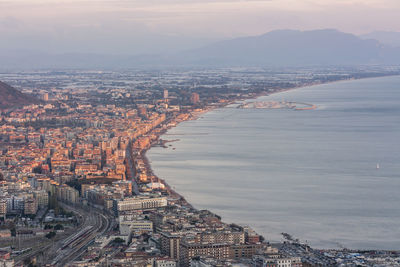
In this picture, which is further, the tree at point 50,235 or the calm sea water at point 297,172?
the calm sea water at point 297,172

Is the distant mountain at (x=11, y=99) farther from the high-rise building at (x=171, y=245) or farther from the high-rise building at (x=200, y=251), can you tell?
the high-rise building at (x=200, y=251)

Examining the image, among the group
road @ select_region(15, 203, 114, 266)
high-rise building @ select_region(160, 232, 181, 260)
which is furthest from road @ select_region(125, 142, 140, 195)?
high-rise building @ select_region(160, 232, 181, 260)

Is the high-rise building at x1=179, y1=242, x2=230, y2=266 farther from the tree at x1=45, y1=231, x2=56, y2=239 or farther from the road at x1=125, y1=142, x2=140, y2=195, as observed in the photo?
the road at x1=125, y1=142, x2=140, y2=195

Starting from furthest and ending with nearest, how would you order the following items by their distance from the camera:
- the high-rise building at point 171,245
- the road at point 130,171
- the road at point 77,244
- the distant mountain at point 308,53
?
the distant mountain at point 308,53, the road at point 130,171, the road at point 77,244, the high-rise building at point 171,245

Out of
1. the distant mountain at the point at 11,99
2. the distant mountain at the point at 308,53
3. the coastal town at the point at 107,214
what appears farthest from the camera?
the distant mountain at the point at 308,53

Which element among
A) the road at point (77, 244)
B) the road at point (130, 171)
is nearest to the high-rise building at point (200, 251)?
the road at point (77, 244)

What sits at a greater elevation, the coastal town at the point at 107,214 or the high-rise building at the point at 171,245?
the high-rise building at the point at 171,245

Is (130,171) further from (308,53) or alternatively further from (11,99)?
(308,53)
